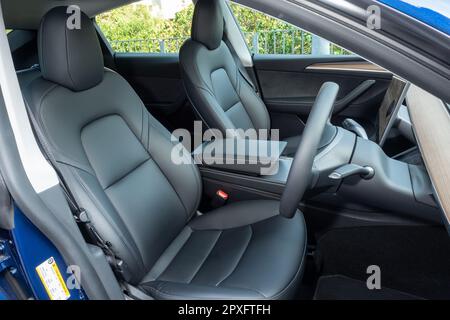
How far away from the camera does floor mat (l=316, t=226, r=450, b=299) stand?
169 centimetres

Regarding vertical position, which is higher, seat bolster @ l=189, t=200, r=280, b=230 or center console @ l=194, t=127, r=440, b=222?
center console @ l=194, t=127, r=440, b=222

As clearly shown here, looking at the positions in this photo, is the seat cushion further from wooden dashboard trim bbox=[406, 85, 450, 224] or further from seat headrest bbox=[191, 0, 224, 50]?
seat headrest bbox=[191, 0, 224, 50]

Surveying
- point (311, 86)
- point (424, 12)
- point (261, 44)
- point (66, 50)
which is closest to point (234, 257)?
point (66, 50)

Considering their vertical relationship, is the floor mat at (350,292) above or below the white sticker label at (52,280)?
below

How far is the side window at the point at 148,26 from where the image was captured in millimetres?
2633

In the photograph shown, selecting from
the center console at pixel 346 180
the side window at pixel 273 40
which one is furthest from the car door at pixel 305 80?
the center console at pixel 346 180

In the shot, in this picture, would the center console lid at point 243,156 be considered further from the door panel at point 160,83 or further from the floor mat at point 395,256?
the door panel at point 160,83

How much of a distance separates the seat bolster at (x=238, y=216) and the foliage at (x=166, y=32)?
1235 mm

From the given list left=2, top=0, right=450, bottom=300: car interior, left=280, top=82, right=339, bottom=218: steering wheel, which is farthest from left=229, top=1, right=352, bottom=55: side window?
left=280, top=82, right=339, bottom=218: steering wheel

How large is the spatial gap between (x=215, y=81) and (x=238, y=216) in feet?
2.63

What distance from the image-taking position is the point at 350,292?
5.77ft

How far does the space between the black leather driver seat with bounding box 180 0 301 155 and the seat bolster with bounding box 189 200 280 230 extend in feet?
A: 1.47

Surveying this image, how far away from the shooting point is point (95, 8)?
7.63ft
